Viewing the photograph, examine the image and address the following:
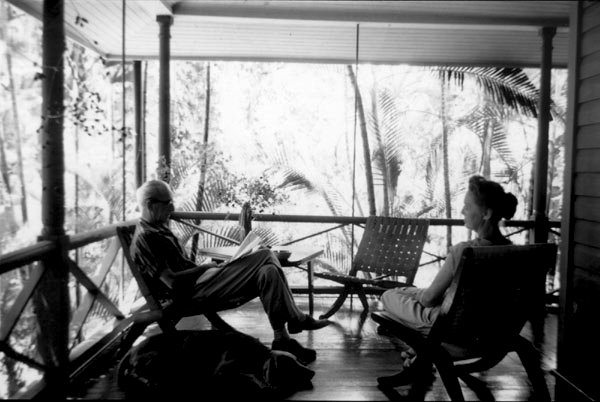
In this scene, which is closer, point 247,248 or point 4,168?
point 247,248

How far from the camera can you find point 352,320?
4.05 metres

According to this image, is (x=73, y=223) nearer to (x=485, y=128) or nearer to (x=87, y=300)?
(x=87, y=300)

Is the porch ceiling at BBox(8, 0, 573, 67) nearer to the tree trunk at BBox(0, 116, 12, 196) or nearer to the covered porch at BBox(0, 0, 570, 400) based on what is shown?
the covered porch at BBox(0, 0, 570, 400)

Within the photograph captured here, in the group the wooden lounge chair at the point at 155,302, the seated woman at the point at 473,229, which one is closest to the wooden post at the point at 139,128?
the wooden lounge chair at the point at 155,302

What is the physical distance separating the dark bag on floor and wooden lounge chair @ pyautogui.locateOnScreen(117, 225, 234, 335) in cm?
10

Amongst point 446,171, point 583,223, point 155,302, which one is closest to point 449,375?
point 583,223

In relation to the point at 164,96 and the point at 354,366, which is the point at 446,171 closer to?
the point at 164,96

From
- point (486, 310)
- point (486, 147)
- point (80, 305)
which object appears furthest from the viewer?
point (486, 147)

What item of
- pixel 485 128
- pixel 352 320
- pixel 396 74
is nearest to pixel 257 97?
pixel 396 74

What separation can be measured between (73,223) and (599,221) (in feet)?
26.6

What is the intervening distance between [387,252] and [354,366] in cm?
134

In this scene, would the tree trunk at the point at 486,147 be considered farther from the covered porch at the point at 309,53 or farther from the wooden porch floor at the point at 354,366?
the wooden porch floor at the point at 354,366

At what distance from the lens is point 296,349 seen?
3.04 meters

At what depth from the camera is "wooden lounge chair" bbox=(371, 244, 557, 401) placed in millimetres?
2164
